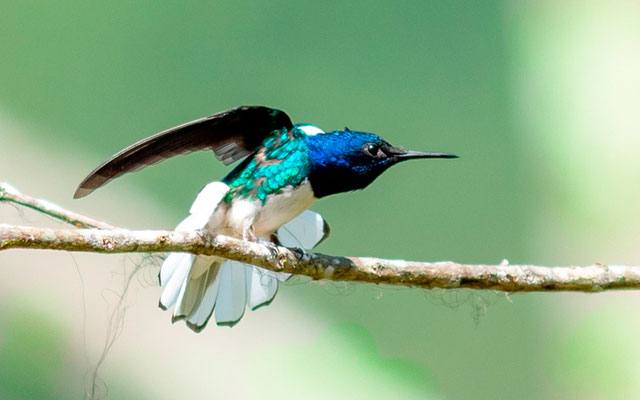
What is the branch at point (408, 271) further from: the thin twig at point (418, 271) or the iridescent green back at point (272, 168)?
the iridescent green back at point (272, 168)

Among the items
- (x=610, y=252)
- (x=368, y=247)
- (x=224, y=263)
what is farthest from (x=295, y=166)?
(x=610, y=252)

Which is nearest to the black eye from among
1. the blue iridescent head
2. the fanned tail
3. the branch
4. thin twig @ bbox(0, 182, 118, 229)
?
the blue iridescent head

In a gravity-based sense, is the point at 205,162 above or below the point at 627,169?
above

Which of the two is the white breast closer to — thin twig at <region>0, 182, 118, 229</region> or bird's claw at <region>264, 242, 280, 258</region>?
bird's claw at <region>264, 242, 280, 258</region>

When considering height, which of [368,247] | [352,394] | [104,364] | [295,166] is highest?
[295,166]

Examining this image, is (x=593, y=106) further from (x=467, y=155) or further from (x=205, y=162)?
(x=205, y=162)
